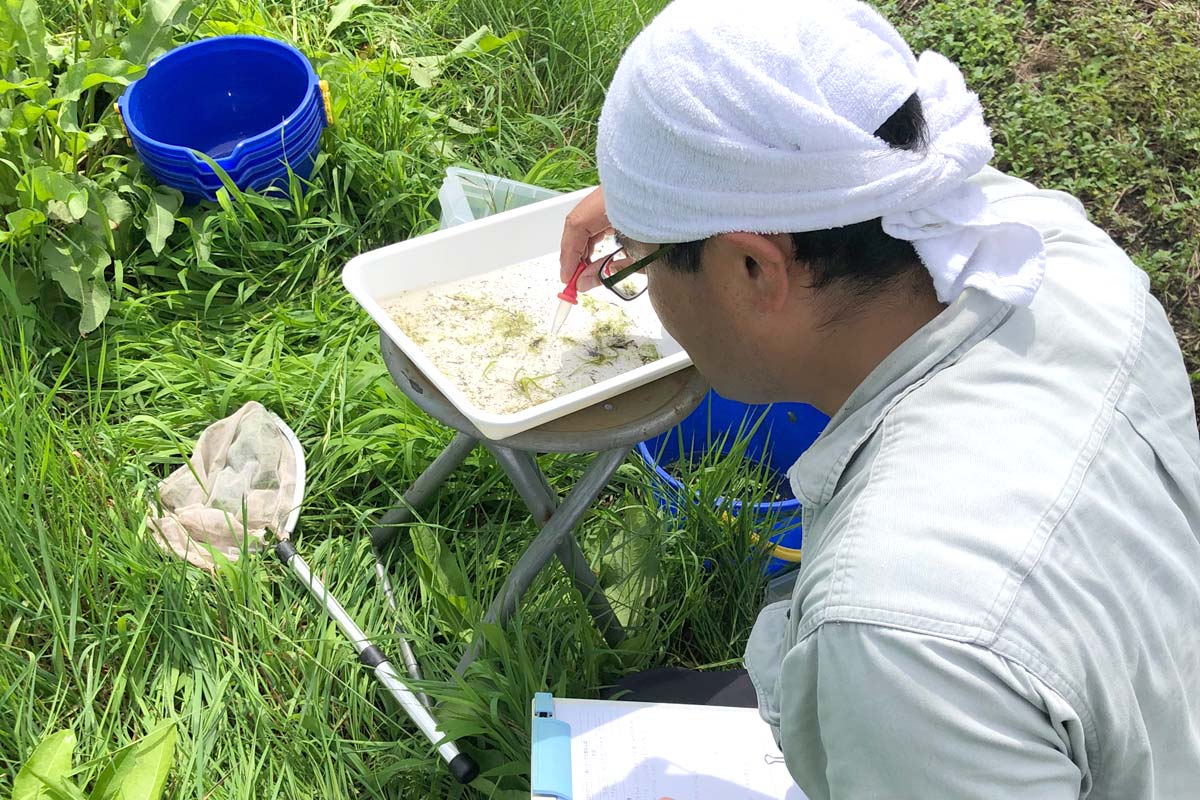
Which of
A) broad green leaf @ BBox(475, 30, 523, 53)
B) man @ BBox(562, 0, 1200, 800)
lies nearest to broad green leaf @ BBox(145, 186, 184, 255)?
broad green leaf @ BBox(475, 30, 523, 53)

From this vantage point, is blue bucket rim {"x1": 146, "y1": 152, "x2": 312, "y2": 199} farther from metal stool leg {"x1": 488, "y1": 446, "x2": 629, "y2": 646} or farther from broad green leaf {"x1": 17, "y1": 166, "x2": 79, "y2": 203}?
metal stool leg {"x1": 488, "y1": 446, "x2": 629, "y2": 646}

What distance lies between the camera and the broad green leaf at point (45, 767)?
1.76 meters

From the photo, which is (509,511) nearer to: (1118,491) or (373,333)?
(373,333)

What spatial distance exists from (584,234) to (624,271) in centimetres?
40

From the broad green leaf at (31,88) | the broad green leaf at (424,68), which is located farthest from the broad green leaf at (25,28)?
the broad green leaf at (424,68)

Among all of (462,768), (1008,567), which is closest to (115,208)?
(462,768)

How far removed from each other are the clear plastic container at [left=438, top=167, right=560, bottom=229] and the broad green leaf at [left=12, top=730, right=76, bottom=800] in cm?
137

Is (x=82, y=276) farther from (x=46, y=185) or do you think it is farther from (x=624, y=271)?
(x=624, y=271)

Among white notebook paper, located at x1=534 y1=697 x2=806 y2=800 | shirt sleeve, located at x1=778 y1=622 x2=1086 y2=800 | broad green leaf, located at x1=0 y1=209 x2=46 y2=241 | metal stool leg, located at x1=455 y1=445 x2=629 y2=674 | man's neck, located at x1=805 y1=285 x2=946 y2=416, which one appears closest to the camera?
shirt sleeve, located at x1=778 y1=622 x2=1086 y2=800

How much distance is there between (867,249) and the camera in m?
1.21

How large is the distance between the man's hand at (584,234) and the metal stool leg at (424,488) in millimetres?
454

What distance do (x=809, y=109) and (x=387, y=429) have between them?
1594 mm

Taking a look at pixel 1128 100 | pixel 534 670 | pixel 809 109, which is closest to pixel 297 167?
pixel 534 670

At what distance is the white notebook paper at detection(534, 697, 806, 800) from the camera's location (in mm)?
1727
